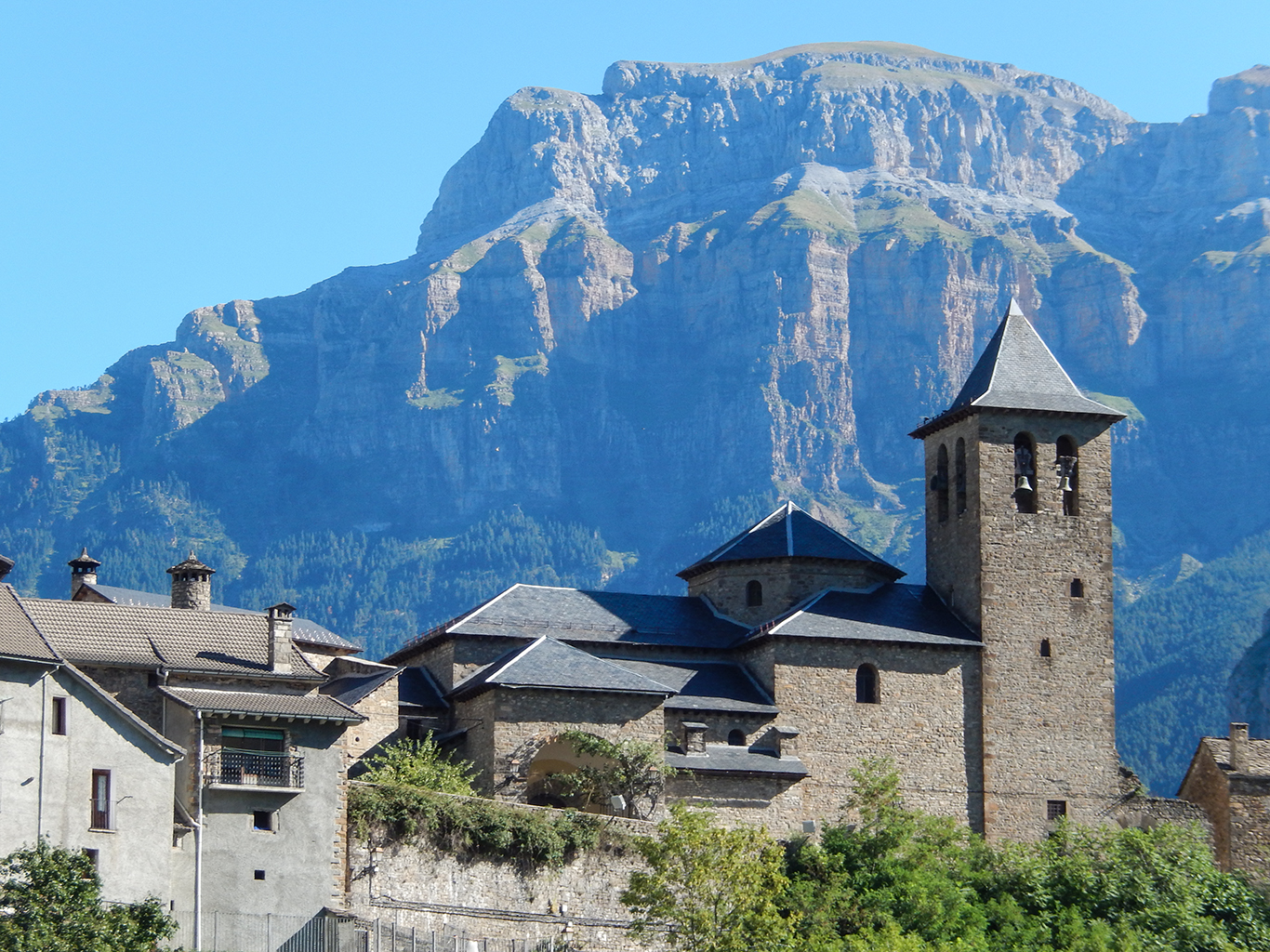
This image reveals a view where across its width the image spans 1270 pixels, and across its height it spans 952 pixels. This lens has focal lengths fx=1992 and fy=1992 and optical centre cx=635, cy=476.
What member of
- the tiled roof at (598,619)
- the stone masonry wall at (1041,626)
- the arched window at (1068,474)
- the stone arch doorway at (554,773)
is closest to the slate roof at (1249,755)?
the stone masonry wall at (1041,626)

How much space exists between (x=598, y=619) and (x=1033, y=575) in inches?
591

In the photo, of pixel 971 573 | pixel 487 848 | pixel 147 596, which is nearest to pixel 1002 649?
pixel 971 573

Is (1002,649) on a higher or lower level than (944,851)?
higher

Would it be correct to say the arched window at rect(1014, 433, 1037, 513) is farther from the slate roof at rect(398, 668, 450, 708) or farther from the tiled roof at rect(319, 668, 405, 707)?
the tiled roof at rect(319, 668, 405, 707)

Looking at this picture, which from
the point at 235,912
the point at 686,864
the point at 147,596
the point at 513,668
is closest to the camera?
the point at 235,912

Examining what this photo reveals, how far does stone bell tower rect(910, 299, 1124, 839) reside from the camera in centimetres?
6600

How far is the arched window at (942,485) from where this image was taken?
7175cm

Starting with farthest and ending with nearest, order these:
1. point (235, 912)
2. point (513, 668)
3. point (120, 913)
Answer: point (513, 668) → point (235, 912) → point (120, 913)

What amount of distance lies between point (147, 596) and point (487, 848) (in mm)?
31333

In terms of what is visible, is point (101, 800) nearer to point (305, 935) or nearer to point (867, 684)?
point (305, 935)

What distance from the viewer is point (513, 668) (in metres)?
60.1

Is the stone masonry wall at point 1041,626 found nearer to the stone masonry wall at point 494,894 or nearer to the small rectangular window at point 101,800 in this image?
the stone masonry wall at point 494,894

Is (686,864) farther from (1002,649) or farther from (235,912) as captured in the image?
(1002,649)

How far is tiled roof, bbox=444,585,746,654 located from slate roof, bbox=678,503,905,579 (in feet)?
6.72
